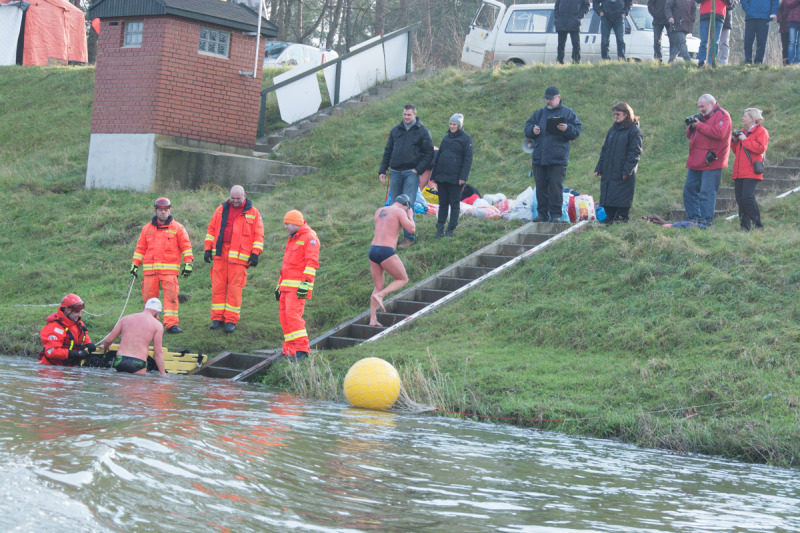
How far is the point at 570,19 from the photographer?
21.9 meters

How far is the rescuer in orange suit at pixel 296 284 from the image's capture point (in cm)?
1120

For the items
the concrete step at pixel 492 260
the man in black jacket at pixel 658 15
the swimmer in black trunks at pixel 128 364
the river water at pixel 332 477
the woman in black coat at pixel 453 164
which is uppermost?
→ the man in black jacket at pixel 658 15

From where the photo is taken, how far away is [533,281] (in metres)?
12.5

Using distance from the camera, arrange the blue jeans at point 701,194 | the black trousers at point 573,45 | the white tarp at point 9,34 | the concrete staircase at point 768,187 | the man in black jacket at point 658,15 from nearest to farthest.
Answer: the blue jeans at point 701,194 < the concrete staircase at point 768,187 < the man in black jacket at point 658,15 < the black trousers at point 573,45 < the white tarp at point 9,34

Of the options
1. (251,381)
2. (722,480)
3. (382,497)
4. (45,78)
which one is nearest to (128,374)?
(251,381)

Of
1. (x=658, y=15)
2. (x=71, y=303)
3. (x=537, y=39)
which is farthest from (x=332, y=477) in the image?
(x=537, y=39)

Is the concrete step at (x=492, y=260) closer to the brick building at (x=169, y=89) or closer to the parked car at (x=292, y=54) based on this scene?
the brick building at (x=169, y=89)

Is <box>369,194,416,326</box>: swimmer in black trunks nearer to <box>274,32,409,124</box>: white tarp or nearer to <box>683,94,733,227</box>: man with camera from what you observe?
<box>683,94,733,227</box>: man with camera

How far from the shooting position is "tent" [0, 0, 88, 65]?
113 ft

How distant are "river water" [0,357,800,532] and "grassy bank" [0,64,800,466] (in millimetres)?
813

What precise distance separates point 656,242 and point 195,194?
449 inches

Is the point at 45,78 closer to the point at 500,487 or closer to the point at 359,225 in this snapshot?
the point at 359,225

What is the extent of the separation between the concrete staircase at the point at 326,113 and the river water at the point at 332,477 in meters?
14.9

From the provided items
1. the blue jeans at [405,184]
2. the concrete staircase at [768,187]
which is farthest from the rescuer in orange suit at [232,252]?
the concrete staircase at [768,187]
